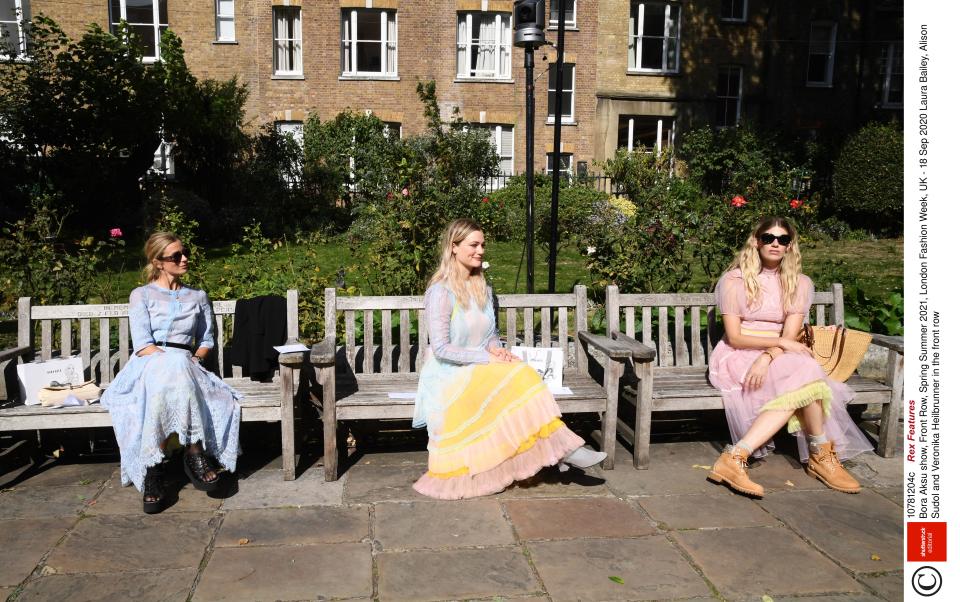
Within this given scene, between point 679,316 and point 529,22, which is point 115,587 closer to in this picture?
point 679,316

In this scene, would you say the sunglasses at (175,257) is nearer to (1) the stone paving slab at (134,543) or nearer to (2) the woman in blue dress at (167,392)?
(2) the woman in blue dress at (167,392)

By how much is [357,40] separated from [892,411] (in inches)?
779

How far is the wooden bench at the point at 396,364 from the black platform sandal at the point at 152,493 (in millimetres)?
913

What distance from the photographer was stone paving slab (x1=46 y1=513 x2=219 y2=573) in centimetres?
362

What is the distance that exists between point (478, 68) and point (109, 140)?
10646 millimetres

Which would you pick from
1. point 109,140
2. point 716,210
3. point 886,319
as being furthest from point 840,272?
point 109,140

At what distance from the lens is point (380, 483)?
4613mm

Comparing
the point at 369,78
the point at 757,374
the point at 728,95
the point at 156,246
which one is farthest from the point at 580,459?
the point at 728,95

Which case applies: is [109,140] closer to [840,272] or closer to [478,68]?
[478,68]

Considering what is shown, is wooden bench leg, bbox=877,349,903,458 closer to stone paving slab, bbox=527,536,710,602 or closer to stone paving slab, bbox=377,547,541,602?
stone paving slab, bbox=527,536,710,602

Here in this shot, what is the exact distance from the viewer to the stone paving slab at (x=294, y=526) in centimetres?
388

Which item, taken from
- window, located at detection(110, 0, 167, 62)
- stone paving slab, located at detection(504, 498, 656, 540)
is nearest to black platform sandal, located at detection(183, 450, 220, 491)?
stone paving slab, located at detection(504, 498, 656, 540)
